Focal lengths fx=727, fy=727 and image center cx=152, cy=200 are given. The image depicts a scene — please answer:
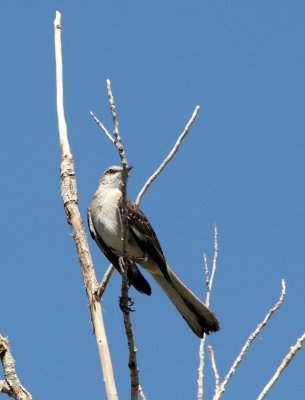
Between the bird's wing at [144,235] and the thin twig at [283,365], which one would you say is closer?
the thin twig at [283,365]

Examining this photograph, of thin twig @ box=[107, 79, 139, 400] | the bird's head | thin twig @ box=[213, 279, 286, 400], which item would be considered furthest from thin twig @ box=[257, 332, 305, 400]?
the bird's head

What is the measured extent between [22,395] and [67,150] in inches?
73.5

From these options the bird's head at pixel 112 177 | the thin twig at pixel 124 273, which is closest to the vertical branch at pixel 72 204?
the thin twig at pixel 124 273

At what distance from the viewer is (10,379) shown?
4.16 metres

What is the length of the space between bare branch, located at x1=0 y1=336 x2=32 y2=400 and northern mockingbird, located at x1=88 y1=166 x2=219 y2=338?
2.37 meters

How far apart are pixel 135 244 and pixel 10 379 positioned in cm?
317

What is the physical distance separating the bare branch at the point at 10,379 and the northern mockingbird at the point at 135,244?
237cm

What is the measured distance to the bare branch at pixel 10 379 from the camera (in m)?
4.12

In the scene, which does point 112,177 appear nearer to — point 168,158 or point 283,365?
point 168,158

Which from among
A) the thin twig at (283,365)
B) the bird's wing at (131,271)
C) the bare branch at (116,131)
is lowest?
the thin twig at (283,365)

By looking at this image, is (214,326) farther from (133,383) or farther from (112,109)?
(112,109)

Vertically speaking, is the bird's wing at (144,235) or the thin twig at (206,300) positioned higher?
the bird's wing at (144,235)

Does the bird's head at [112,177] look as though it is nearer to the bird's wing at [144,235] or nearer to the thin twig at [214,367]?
the bird's wing at [144,235]

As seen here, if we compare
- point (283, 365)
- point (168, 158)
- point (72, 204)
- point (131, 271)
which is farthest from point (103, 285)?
point (131, 271)
